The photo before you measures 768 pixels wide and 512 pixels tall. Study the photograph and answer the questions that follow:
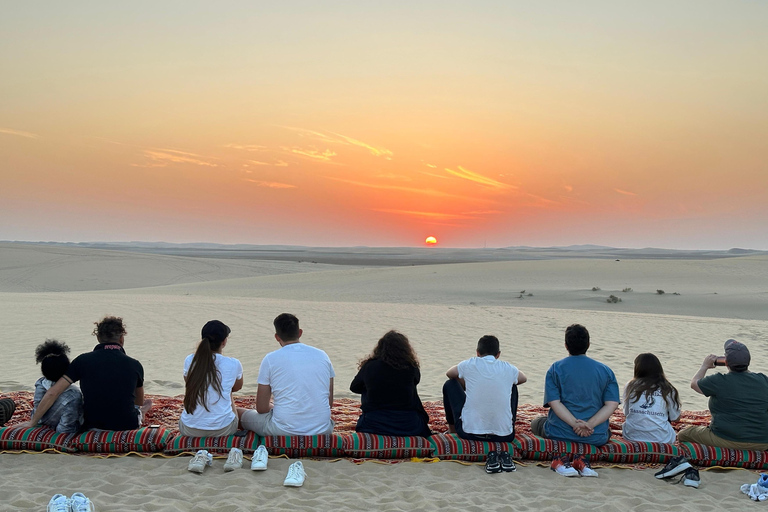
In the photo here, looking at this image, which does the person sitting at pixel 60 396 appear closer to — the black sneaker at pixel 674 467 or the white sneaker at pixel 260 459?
the white sneaker at pixel 260 459

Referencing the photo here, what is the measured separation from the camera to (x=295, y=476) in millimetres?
5082

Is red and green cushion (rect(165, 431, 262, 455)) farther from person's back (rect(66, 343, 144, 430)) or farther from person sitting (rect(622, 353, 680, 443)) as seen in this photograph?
person sitting (rect(622, 353, 680, 443))

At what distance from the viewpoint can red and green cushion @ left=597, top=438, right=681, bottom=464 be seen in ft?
19.4

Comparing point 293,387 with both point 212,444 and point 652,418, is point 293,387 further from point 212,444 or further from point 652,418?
point 652,418

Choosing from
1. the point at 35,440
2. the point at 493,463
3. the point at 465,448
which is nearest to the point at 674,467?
the point at 493,463

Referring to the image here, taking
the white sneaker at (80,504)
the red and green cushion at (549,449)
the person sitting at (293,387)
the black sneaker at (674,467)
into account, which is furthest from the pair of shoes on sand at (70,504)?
the black sneaker at (674,467)

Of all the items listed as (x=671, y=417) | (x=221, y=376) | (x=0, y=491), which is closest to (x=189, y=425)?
(x=221, y=376)

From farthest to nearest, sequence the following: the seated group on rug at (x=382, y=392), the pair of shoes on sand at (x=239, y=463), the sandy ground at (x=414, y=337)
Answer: the seated group on rug at (x=382, y=392), the pair of shoes on sand at (x=239, y=463), the sandy ground at (x=414, y=337)

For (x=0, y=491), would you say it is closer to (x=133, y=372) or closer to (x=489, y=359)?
(x=133, y=372)

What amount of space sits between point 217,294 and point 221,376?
26081mm

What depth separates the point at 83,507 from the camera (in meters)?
4.25

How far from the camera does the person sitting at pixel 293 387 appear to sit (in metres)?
5.70

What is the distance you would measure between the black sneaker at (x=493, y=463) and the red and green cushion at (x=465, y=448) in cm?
12

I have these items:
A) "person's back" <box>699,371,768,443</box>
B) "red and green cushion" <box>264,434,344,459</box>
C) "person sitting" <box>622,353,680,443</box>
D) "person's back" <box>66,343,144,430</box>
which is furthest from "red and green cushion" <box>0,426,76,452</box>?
"person's back" <box>699,371,768,443</box>
